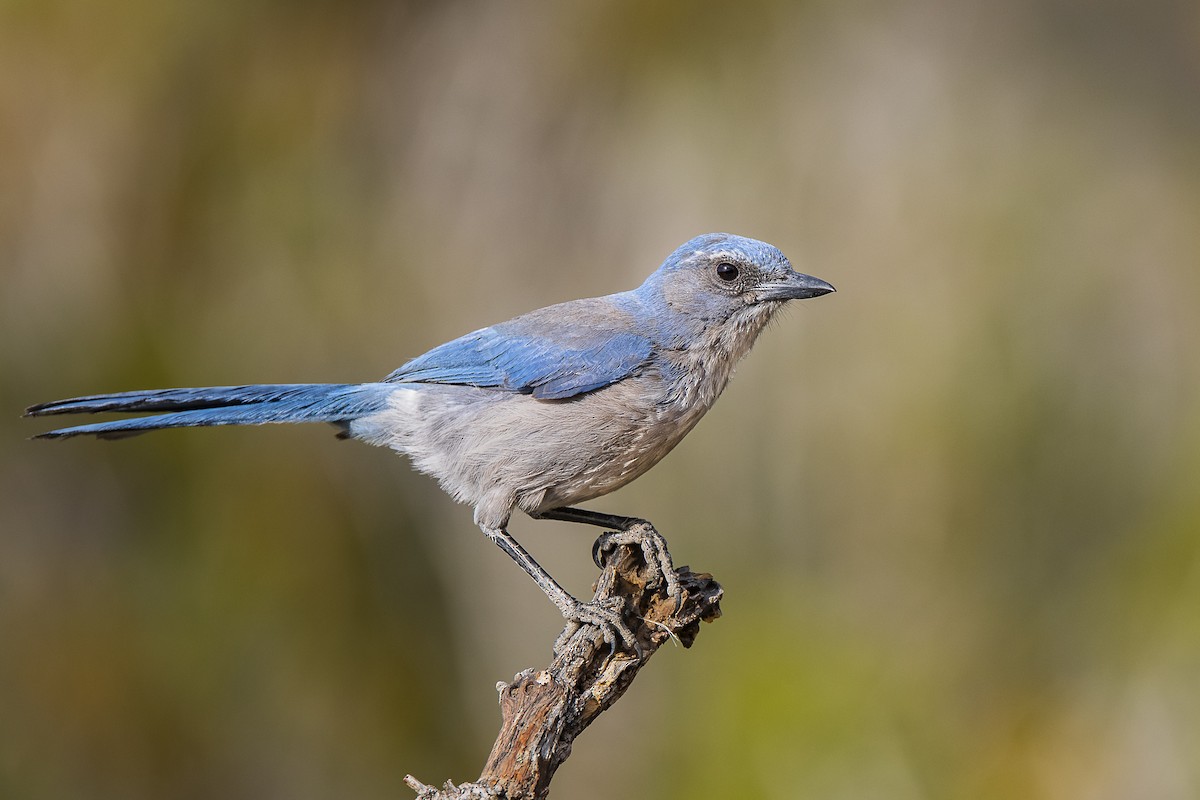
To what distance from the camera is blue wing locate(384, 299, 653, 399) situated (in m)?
3.86

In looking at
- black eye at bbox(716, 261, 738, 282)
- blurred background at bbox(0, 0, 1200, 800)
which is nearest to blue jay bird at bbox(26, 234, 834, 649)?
black eye at bbox(716, 261, 738, 282)

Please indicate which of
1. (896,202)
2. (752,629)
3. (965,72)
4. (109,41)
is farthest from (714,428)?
(109,41)

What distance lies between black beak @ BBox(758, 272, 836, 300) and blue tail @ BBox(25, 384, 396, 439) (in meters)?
1.35

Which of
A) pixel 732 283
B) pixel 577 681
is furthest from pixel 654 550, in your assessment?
pixel 732 283

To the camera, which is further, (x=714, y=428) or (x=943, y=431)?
(x=714, y=428)

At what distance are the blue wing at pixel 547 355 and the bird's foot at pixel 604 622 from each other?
2.33 feet

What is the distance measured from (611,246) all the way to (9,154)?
140 inches

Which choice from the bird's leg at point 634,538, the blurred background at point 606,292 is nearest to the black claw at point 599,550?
the bird's leg at point 634,538

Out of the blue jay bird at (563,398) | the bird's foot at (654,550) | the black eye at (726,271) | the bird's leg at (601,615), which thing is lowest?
the bird's leg at (601,615)

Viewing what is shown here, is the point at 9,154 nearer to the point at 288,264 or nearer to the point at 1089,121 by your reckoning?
the point at 288,264

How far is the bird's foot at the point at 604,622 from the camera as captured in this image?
349 cm

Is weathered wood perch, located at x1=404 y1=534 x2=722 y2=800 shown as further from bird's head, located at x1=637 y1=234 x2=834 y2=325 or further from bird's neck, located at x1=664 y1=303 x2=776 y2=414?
bird's head, located at x1=637 y1=234 x2=834 y2=325

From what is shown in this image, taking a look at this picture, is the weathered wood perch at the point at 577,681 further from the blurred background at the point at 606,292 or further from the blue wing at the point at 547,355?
the blurred background at the point at 606,292

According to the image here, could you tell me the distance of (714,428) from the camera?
6801 millimetres
